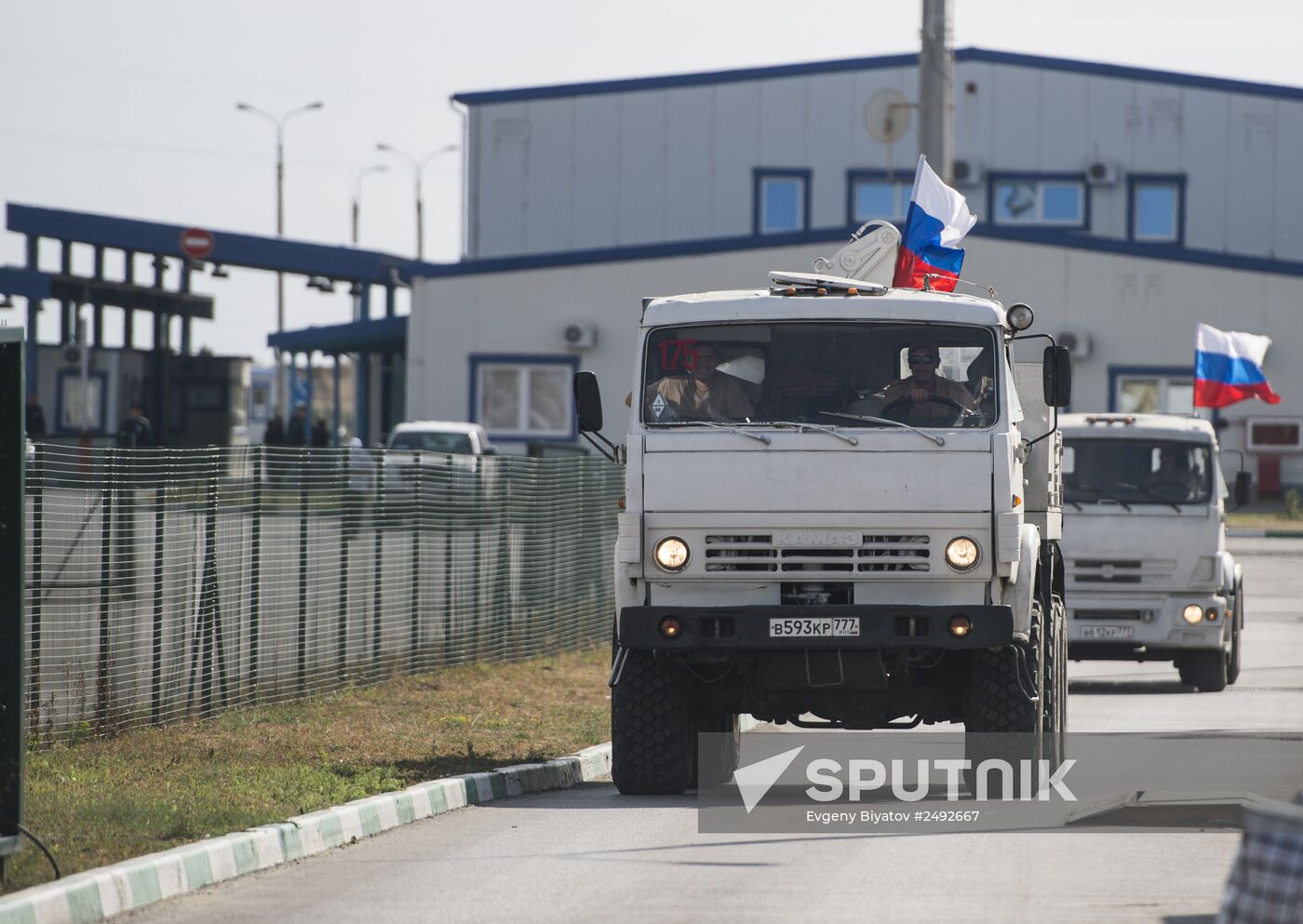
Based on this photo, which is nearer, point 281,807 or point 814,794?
point 281,807

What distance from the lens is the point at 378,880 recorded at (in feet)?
29.3

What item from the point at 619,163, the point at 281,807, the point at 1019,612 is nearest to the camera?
the point at 281,807

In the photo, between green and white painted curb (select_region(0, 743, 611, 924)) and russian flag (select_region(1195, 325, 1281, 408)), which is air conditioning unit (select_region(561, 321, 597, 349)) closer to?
russian flag (select_region(1195, 325, 1281, 408))

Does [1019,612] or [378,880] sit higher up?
[1019,612]

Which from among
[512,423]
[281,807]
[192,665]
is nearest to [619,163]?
[512,423]

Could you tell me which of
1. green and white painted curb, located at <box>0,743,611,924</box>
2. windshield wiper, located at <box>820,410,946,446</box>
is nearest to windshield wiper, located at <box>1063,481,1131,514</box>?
green and white painted curb, located at <box>0,743,611,924</box>

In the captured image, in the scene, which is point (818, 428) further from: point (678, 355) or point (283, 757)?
point (283, 757)

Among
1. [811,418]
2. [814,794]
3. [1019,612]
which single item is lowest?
[814,794]

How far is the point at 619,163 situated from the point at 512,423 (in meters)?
11.9

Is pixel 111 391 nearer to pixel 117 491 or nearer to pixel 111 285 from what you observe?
pixel 111 285

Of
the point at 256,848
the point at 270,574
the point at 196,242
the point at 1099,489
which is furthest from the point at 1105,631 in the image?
the point at 196,242

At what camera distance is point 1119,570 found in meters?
18.9

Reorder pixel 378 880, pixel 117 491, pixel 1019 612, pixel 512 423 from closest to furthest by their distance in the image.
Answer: pixel 378 880
pixel 1019 612
pixel 117 491
pixel 512 423

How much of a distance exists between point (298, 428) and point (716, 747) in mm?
38982
